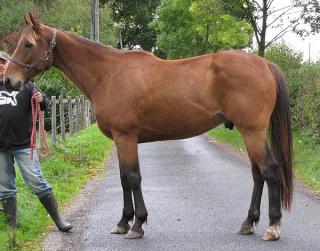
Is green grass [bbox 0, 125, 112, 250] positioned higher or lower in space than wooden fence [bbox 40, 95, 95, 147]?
lower

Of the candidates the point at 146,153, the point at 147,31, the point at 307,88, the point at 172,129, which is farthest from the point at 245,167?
the point at 147,31

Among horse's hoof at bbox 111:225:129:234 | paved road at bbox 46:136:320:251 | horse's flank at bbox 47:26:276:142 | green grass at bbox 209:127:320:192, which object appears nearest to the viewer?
paved road at bbox 46:136:320:251

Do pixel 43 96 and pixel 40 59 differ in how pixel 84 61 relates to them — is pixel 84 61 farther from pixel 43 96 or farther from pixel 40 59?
pixel 43 96

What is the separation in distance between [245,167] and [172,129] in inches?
248

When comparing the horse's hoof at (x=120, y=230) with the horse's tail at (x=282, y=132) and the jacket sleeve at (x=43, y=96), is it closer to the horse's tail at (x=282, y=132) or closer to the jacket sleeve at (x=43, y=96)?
the jacket sleeve at (x=43, y=96)

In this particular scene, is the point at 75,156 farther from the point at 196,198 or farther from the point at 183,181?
the point at 196,198

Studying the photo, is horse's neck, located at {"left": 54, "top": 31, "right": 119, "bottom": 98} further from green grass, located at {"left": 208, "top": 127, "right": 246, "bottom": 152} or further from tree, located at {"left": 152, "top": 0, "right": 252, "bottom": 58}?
tree, located at {"left": 152, "top": 0, "right": 252, "bottom": 58}

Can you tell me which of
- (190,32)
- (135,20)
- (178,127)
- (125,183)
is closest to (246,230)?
(178,127)

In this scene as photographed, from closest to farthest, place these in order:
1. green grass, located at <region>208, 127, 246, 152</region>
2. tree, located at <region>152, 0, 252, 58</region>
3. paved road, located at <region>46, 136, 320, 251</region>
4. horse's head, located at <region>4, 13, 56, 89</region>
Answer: paved road, located at <region>46, 136, 320, 251</region> < horse's head, located at <region>4, 13, 56, 89</region> < green grass, located at <region>208, 127, 246, 152</region> < tree, located at <region>152, 0, 252, 58</region>

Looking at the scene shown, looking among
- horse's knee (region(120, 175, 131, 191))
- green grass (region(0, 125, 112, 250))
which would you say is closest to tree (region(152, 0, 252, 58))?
green grass (region(0, 125, 112, 250))

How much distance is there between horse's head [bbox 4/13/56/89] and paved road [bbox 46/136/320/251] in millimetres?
1877

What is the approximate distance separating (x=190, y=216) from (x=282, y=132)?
5.75 feet

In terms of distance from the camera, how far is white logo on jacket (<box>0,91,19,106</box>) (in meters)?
6.21

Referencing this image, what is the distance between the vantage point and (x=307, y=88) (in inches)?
642
